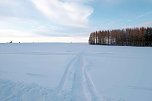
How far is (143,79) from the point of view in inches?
457

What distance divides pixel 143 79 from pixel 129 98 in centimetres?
412

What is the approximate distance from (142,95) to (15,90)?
455 cm

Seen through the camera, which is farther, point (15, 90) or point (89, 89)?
point (89, 89)

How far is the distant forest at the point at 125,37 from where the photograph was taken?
10762 cm

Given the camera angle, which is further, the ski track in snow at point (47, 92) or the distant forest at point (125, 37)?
the distant forest at point (125, 37)

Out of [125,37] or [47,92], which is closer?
[47,92]

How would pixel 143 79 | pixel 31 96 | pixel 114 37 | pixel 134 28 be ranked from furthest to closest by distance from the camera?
pixel 114 37, pixel 134 28, pixel 143 79, pixel 31 96

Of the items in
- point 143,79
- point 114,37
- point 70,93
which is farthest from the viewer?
point 114,37

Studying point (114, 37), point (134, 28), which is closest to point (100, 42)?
point (114, 37)

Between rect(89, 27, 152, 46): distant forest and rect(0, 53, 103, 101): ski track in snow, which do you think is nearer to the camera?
rect(0, 53, 103, 101): ski track in snow

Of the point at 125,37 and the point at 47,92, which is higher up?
the point at 125,37

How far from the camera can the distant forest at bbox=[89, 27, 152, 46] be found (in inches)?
4237

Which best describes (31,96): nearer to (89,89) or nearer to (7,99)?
(7,99)

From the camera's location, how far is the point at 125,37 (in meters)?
120
